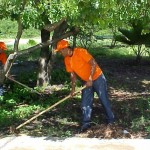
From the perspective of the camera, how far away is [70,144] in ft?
21.8

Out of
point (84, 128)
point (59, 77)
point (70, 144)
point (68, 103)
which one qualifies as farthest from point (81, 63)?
point (59, 77)

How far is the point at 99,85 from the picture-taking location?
24.6ft

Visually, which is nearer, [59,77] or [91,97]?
[91,97]

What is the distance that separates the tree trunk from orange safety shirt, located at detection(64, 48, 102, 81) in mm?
3804

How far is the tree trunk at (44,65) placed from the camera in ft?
36.7

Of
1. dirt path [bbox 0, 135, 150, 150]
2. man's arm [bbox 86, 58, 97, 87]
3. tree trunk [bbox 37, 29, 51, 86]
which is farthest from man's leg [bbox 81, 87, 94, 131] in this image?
tree trunk [bbox 37, 29, 51, 86]

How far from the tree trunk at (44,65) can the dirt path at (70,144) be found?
14.2 feet

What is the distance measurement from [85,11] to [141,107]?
3320mm

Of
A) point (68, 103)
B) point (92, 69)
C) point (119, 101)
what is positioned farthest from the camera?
point (119, 101)

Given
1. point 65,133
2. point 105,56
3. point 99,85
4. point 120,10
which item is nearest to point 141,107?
point 99,85

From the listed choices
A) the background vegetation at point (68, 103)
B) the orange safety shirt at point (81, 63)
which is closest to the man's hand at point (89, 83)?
the orange safety shirt at point (81, 63)

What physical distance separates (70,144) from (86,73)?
1.31m

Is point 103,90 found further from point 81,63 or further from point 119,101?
point 119,101

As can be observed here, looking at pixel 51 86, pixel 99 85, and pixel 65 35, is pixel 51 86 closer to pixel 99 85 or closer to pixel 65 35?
pixel 65 35
